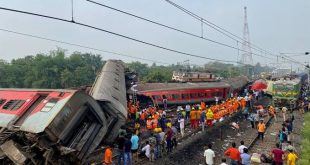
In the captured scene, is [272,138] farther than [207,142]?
Yes

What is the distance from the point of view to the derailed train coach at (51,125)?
1008cm

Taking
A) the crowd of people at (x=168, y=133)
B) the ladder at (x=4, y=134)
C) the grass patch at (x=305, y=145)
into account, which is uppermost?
the ladder at (x=4, y=134)

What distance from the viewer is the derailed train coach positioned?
397 inches

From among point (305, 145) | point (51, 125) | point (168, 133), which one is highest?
point (51, 125)

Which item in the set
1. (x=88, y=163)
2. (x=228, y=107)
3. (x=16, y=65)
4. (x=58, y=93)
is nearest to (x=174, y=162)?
(x=88, y=163)

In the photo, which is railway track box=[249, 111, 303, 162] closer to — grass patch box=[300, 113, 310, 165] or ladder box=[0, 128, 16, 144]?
grass patch box=[300, 113, 310, 165]

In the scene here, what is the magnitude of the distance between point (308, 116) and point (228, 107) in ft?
23.7

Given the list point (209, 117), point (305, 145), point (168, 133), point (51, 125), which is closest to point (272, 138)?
point (305, 145)

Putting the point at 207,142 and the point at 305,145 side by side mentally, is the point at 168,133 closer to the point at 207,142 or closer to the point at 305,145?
the point at 207,142

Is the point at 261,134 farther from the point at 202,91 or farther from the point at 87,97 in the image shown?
the point at 202,91

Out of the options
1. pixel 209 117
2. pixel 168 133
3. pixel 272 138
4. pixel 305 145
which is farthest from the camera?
pixel 209 117

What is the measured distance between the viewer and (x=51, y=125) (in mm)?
10219

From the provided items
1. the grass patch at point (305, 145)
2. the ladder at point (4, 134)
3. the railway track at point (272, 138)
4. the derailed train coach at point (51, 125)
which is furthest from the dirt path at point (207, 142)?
the ladder at point (4, 134)

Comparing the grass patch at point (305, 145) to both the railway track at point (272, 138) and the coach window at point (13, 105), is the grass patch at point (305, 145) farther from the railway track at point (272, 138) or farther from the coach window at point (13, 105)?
the coach window at point (13, 105)
